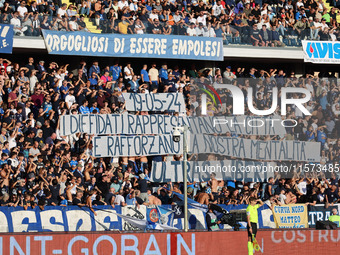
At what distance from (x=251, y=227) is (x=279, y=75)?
45.8 feet

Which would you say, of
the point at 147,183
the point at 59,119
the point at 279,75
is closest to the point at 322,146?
the point at 279,75

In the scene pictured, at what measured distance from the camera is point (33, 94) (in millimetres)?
25906

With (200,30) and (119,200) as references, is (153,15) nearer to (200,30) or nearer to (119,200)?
(200,30)

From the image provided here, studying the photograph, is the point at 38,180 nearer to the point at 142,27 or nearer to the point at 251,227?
the point at 251,227

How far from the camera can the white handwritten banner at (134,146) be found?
2536cm

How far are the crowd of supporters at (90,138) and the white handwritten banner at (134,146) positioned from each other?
21cm

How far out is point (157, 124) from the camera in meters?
27.0

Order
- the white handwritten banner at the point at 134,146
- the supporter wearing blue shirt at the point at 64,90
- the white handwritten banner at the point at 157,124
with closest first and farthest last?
1. the white handwritten banner at the point at 134,146
2. the white handwritten banner at the point at 157,124
3. the supporter wearing blue shirt at the point at 64,90

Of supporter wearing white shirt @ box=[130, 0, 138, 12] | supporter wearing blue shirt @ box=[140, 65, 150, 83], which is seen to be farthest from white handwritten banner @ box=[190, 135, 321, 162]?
supporter wearing white shirt @ box=[130, 0, 138, 12]

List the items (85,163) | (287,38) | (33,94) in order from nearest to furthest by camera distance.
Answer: (85,163)
(33,94)
(287,38)

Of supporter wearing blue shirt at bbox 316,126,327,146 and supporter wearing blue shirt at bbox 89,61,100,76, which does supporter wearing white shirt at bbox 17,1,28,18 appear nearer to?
supporter wearing blue shirt at bbox 89,61,100,76

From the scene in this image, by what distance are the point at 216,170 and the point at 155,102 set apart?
328cm

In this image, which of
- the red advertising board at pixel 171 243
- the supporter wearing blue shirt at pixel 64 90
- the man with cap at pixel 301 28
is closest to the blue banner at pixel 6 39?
the supporter wearing blue shirt at pixel 64 90

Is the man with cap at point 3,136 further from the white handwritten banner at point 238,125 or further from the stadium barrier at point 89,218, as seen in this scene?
the white handwritten banner at point 238,125
